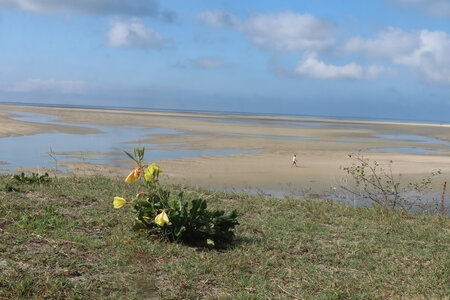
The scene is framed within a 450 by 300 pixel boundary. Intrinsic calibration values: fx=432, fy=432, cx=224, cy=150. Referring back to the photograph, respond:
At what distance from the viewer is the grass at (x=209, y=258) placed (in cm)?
391

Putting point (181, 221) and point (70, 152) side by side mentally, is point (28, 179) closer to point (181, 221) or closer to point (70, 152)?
point (181, 221)

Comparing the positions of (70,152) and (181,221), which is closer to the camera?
(181,221)

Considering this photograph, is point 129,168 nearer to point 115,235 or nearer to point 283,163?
point 283,163

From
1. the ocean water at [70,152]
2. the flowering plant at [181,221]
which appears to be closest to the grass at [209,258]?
the flowering plant at [181,221]

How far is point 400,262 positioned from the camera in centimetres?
518

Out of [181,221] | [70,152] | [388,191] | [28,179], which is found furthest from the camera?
[70,152]

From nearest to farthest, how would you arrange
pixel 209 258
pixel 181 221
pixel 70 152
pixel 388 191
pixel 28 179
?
pixel 209 258
pixel 181 221
pixel 28 179
pixel 388 191
pixel 70 152

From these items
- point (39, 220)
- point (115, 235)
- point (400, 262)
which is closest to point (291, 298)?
point (400, 262)

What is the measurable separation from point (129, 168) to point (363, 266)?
39.9 ft

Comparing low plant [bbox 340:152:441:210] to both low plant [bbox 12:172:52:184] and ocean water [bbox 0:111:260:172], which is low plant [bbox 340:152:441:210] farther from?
ocean water [bbox 0:111:260:172]

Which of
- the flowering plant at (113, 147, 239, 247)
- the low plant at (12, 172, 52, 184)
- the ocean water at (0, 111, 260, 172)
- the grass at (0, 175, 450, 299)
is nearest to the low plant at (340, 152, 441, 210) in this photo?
the grass at (0, 175, 450, 299)

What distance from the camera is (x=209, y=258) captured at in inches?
186

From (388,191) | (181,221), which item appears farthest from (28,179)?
(388,191)

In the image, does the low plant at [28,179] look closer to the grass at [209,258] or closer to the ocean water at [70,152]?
the grass at [209,258]
